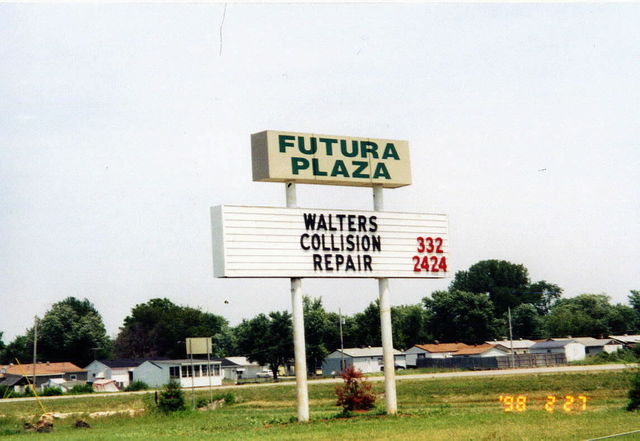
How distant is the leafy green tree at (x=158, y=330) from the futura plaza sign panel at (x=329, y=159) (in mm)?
96748

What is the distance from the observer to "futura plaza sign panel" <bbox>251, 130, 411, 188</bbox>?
30234mm

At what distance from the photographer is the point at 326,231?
31344 millimetres

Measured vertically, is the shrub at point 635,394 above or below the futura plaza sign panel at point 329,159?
below

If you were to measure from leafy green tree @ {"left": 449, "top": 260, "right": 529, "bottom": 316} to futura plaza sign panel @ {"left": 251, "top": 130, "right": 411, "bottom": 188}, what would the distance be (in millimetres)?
139454

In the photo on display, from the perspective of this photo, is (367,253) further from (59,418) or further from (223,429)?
(59,418)

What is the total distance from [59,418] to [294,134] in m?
21.6

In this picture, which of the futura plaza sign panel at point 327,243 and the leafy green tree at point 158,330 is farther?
the leafy green tree at point 158,330

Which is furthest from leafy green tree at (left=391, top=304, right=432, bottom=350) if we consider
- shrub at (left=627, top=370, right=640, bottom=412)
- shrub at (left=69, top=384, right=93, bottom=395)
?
shrub at (left=627, top=370, right=640, bottom=412)

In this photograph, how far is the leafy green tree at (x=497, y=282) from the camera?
559ft

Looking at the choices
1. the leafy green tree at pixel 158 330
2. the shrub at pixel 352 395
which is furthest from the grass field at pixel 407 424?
the leafy green tree at pixel 158 330

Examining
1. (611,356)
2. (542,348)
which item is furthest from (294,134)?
(542,348)

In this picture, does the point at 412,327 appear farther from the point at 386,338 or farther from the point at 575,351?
the point at 386,338

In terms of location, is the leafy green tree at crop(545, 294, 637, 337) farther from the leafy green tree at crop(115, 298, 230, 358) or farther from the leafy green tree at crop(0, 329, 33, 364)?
the leafy green tree at crop(0, 329, 33, 364)

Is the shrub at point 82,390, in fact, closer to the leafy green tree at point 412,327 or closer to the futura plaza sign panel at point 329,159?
the leafy green tree at point 412,327
